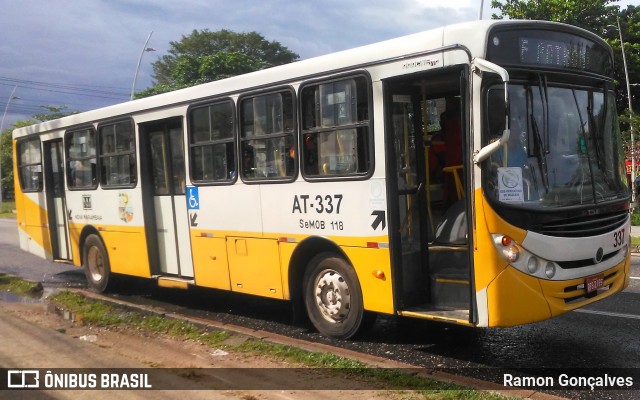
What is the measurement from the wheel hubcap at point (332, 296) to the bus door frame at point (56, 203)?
6504mm

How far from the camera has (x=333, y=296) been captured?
23.0 feet

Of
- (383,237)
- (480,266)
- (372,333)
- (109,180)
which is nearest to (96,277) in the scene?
(109,180)

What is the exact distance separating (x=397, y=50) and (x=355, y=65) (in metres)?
0.54

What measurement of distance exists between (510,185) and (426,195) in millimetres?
1072

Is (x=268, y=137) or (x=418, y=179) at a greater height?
(x=268, y=137)

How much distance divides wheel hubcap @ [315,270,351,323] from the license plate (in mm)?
2339

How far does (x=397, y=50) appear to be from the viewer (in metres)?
6.08

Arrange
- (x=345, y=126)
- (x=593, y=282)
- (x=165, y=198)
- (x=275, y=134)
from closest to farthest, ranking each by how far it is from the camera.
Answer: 1. (x=593, y=282)
2. (x=345, y=126)
3. (x=275, y=134)
4. (x=165, y=198)

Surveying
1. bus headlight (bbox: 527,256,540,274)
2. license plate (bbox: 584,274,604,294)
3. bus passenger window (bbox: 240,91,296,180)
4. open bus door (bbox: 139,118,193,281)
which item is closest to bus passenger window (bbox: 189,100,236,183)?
bus passenger window (bbox: 240,91,296,180)

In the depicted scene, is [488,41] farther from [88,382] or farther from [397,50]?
[88,382]

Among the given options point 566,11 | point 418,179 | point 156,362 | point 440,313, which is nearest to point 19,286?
point 156,362

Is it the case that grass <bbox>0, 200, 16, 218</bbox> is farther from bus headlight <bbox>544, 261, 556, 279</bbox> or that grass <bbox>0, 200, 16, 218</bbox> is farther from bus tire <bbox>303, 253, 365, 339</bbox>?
bus headlight <bbox>544, 261, 556, 279</bbox>

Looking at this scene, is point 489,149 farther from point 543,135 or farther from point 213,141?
point 213,141

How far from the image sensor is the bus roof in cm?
554
